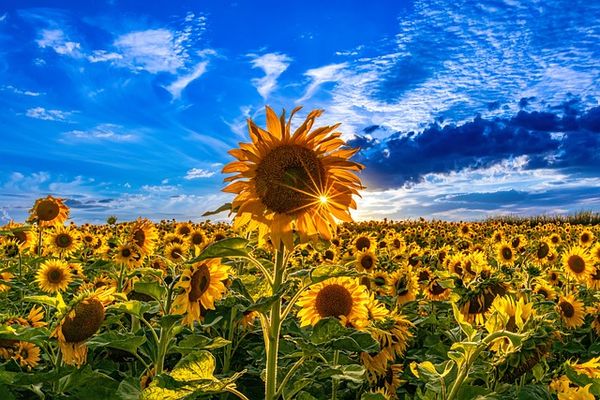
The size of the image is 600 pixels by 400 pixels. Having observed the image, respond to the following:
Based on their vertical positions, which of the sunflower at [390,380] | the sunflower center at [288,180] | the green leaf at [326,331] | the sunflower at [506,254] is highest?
the sunflower center at [288,180]

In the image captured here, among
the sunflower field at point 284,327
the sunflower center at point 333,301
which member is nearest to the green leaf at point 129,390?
the sunflower field at point 284,327

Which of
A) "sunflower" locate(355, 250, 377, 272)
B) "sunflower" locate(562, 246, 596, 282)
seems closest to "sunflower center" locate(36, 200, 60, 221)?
"sunflower" locate(355, 250, 377, 272)

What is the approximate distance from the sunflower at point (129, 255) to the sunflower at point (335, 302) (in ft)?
12.3

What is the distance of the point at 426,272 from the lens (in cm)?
839

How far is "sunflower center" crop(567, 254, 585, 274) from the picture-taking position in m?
8.84

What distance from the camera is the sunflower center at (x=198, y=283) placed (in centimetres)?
366

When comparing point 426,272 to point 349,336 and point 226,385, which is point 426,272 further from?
point 226,385

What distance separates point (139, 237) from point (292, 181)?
5.47 meters

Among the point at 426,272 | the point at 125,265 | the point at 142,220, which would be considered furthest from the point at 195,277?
the point at 426,272

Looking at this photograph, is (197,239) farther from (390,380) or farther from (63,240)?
(390,380)

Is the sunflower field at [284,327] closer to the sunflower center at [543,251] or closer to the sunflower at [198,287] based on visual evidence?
the sunflower at [198,287]

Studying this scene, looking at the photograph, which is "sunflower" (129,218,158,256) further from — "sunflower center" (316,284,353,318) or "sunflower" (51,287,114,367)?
"sunflower" (51,287,114,367)

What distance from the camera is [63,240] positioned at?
9242 mm

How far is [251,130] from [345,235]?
1501cm
